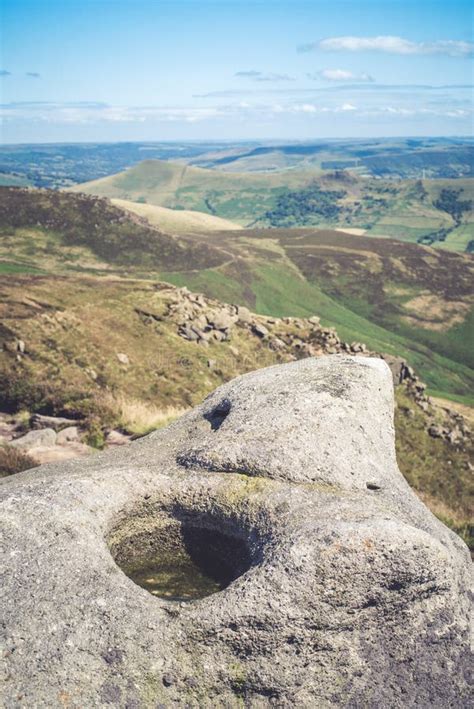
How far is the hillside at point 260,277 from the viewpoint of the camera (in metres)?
148

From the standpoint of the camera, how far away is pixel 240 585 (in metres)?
10.5

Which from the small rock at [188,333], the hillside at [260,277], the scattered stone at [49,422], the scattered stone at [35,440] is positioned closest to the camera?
the scattered stone at [35,440]

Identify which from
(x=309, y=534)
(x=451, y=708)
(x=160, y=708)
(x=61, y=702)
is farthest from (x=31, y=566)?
(x=451, y=708)

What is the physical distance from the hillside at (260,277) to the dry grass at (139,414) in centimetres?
10639

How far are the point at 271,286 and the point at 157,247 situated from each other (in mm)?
39628

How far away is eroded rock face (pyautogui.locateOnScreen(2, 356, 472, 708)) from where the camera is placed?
9474mm

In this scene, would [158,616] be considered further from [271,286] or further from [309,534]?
[271,286]

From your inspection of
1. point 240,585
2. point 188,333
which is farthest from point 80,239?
point 240,585

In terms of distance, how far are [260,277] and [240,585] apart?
16805 centimetres

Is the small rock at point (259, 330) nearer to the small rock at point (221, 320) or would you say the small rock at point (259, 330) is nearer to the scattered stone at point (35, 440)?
the small rock at point (221, 320)

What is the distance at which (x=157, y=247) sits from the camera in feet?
594

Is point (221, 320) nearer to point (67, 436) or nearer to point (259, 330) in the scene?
point (259, 330)

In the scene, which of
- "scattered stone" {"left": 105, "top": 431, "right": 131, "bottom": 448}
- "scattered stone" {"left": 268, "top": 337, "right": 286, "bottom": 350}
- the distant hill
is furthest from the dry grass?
"scattered stone" {"left": 268, "top": 337, "right": 286, "bottom": 350}

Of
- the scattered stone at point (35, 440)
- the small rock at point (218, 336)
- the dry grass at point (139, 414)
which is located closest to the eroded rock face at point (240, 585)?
the scattered stone at point (35, 440)
